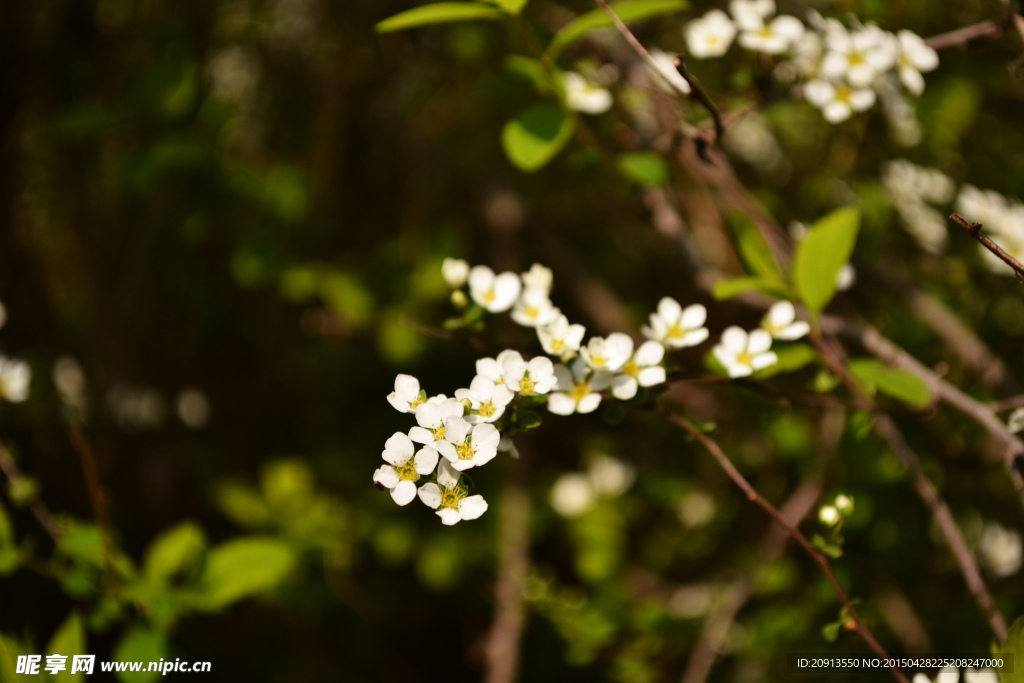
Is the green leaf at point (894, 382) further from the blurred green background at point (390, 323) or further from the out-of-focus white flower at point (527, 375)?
the out-of-focus white flower at point (527, 375)

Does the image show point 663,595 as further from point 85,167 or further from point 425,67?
point 85,167

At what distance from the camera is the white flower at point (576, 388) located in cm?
77

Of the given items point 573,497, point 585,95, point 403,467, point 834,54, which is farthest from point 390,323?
point 834,54

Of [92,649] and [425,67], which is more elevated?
[425,67]

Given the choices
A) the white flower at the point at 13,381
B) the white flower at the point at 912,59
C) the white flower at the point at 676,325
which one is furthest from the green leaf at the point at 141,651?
the white flower at the point at 912,59

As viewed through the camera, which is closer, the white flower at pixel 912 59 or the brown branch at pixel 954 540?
the brown branch at pixel 954 540

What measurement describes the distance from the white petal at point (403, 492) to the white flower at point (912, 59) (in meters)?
0.88

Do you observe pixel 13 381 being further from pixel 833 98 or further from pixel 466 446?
pixel 833 98

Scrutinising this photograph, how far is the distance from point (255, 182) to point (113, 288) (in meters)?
0.63

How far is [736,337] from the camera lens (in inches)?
34.8

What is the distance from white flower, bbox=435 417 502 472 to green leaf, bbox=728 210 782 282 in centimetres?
47

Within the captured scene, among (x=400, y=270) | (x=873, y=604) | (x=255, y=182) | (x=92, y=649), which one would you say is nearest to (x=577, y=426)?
(x=400, y=270)

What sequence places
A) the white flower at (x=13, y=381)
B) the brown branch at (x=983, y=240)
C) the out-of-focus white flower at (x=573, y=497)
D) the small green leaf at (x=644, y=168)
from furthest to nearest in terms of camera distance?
the out-of-focus white flower at (x=573, y=497)
the white flower at (x=13, y=381)
the small green leaf at (x=644, y=168)
the brown branch at (x=983, y=240)

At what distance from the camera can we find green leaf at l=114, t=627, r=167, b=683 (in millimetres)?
954
